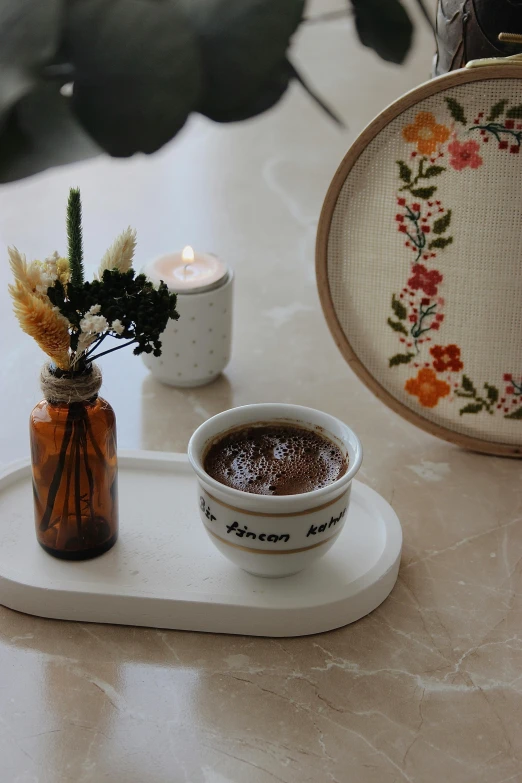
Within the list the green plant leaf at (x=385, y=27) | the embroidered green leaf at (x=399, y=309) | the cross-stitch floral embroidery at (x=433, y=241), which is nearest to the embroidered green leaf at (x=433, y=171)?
the cross-stitch floral embroidery at (x=433, y=241)

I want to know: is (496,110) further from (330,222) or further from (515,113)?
(330,222)

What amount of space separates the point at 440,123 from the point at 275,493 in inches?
12.8

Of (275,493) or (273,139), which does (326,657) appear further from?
(273,139)

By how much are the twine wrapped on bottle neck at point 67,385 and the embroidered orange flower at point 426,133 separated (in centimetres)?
32

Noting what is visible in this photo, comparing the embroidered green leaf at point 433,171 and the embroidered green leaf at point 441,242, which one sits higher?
the embroidered green leaf at point 433,171

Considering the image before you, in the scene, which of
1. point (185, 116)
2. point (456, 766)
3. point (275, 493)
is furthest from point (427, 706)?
point (185, 116)

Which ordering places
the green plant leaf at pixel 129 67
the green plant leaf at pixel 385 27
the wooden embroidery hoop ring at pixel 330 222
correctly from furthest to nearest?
1. the green plant leaf at pixel 385 27
2. the green plant leaf at pixel 129 67
3. the wooden embroidery hoop ring at pixel 330 222

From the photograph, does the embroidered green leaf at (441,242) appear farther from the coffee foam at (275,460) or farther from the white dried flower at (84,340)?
the white dried flower at (84,340)

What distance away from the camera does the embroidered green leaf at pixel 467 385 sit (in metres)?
0.81

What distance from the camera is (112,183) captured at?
1.31 metres

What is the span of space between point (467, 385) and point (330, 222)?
18 cm

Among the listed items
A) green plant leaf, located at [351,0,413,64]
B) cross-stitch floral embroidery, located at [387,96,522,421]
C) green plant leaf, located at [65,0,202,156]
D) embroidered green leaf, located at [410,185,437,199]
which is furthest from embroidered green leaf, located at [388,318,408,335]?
green plant leaf, located at [351,0,413,64]

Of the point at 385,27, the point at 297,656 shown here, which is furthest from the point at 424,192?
the point at 385,27

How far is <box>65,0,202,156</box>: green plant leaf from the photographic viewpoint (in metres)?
1.39
